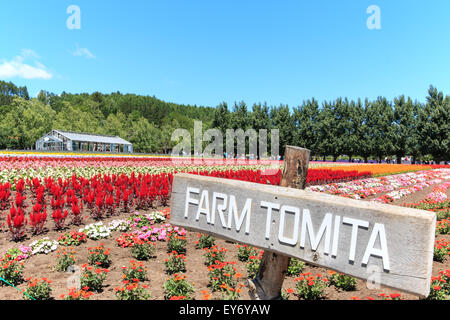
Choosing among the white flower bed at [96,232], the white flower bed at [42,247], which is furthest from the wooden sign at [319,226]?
the white flower bed at [96,232]

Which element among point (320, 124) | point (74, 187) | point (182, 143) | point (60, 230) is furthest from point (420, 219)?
point (182, 143)

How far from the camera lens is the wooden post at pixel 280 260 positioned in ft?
8.05

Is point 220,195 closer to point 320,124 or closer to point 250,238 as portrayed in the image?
point 250,238

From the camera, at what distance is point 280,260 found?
8.21 feet

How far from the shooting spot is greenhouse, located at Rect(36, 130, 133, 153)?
153 ft

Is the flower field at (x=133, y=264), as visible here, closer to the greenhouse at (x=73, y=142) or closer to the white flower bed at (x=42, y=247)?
the white flower bed at (x=42, y=247)

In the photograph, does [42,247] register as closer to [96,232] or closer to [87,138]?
[96,232]

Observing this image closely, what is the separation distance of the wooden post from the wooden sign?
0.25m

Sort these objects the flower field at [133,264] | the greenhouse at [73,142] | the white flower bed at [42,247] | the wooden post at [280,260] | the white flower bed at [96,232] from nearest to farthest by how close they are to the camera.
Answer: the wooden post at [280,260]
the flower field at [133,264]
the white flower bed at [42,247]
the white flower bed at [96,232]
the greenhouse at [73,142]

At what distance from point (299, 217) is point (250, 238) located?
44 cm

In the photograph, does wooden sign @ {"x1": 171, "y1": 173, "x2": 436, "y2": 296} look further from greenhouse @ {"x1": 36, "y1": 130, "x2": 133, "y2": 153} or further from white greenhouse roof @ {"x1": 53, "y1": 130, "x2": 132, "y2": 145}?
white greenhouse roof @ {"x1": 53, "y1": 130, "x2": 132, "y2": 145}

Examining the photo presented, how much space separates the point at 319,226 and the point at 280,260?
61 centimetres

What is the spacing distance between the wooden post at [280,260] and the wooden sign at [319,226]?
25cm
